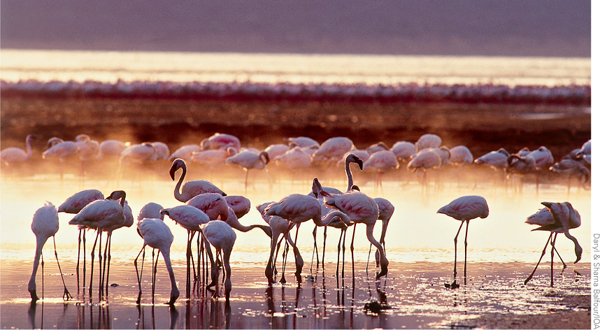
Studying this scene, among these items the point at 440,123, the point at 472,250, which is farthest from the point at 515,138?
the point at 472,250

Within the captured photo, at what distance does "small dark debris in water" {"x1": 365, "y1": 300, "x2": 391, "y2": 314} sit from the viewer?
6759 mm

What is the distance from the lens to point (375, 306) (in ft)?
22.6

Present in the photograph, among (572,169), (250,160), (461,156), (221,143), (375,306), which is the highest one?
(221,143)

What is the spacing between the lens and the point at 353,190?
8281 millimetres

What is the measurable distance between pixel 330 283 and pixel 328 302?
700 mm

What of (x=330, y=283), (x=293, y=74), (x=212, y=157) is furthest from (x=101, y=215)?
(x=293, y=74)

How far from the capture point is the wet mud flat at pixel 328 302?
20.9ft

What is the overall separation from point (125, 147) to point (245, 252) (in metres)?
6.94

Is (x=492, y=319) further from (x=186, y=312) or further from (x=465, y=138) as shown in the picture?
(x=465, y=138)

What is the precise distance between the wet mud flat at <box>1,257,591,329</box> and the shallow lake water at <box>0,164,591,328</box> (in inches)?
0.4

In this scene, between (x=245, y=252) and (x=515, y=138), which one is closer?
(x=245, y=252)

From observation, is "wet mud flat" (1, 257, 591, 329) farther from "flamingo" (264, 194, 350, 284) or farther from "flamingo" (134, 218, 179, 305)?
"flamingo" (264, 194, 350, 284)

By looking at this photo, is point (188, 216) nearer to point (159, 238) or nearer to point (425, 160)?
point (159, 238)

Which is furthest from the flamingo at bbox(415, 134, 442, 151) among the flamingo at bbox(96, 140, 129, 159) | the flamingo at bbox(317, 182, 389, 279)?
the flamingo at bbox(317, 182, 389, 279)
